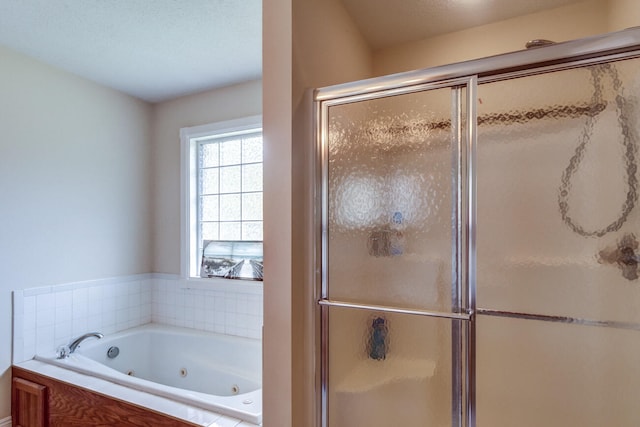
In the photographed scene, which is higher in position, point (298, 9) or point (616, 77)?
point (298, 9)

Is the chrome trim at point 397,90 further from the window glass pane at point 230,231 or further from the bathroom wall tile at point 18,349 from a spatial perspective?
the bathroom wall tile at point 18,349

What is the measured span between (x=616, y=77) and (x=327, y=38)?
1.09 metres

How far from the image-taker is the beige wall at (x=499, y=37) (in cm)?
169

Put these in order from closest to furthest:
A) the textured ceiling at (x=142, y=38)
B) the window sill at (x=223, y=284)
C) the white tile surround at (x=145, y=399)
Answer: the white tile surround at (x=145, y=399) < the textured ceiling at (x=142, y=38) < the window sill at (x=223, y=284)

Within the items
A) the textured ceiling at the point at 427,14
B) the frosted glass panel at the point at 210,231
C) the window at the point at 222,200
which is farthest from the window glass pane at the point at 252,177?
the textured ceiling at the point at 427,14

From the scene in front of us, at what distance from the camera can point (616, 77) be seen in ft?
3.29

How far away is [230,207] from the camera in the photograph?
9.43 feet

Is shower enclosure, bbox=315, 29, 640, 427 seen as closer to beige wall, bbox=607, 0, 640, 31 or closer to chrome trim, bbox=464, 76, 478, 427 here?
chrome trim, bbox=464, 76, 478, 427

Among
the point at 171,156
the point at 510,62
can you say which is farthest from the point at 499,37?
the point at 171,156

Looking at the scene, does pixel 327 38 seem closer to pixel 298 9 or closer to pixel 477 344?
pixel 298 9

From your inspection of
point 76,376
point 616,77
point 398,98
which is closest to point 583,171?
point 616,77

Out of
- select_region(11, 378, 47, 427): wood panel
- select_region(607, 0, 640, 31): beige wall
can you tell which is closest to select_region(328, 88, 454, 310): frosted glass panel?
select_region(607, 0, 640, 31): beige wall

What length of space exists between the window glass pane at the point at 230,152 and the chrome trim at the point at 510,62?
1.63m

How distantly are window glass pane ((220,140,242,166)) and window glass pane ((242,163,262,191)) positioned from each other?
0.12 m
